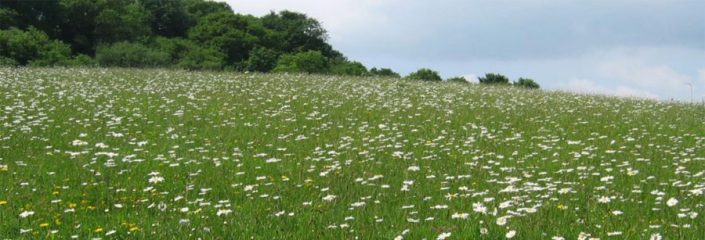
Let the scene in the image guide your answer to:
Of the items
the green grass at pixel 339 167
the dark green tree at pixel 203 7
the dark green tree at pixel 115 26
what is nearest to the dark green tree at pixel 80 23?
the dark green tree at pixel 115 26

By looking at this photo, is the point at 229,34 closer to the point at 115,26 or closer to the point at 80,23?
the point at 115,26

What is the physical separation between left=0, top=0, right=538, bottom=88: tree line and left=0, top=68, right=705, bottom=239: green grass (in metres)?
21.8

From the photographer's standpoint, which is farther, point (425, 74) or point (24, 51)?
point (425, 74)

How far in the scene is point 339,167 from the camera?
9609 millimetres

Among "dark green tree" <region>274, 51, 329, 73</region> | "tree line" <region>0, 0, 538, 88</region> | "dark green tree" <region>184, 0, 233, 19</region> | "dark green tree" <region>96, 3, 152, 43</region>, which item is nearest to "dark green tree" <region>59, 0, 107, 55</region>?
"tree line" <region>0, 0, 538, 88</region>

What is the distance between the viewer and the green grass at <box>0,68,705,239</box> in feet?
21.1

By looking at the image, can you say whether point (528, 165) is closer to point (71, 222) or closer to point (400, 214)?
point (400, 214)

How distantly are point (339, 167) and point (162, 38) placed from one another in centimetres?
6395

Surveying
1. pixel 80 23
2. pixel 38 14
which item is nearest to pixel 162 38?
pixel 80 23

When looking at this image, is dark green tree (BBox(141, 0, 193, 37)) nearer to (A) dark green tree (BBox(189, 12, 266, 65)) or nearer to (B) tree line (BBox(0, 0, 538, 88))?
(B) tree line (BBox(0, 0, 538, 88))

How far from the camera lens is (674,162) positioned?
392 inches

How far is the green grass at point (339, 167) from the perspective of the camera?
21.1ft

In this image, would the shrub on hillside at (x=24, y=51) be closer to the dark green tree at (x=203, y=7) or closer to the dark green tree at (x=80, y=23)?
the dark green tree at (x=80, y=23)

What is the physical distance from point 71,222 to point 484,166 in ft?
17.5
